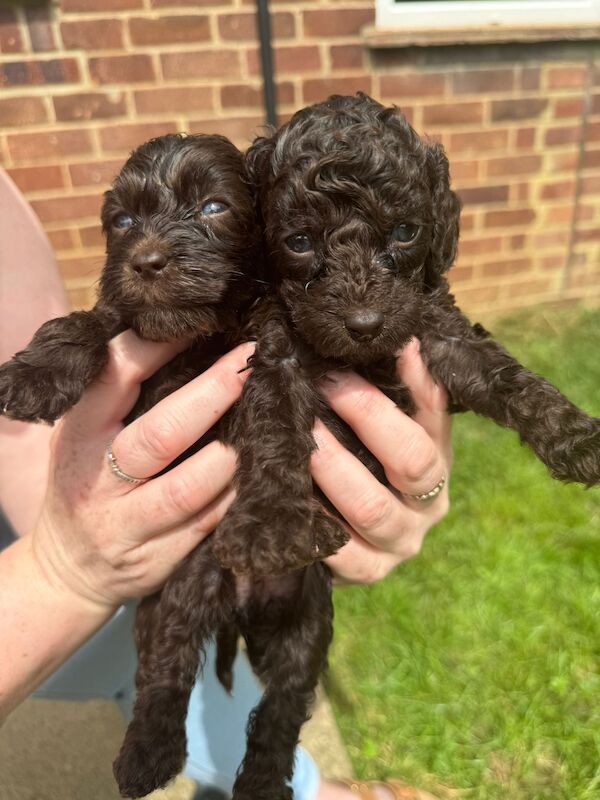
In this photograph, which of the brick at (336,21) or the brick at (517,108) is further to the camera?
the brick at (517,108)

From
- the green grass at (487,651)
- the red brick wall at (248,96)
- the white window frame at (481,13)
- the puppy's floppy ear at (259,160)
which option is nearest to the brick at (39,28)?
the red brick wall at (248,96)

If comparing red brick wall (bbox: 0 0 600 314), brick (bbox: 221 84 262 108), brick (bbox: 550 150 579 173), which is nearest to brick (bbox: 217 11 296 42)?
red brick wall (bbox: 0 0 600 314)

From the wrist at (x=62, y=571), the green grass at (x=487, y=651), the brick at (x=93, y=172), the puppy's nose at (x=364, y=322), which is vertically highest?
the puppy's nose at (x=364, y=322)

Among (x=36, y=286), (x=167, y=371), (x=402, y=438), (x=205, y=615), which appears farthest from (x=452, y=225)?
(x=36, y=286)

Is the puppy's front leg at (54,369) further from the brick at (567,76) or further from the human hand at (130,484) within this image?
the brick at (567,76)

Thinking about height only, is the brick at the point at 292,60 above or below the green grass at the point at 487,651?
above

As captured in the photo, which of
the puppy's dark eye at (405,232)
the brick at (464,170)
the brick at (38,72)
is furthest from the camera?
the brick at (464,170)
